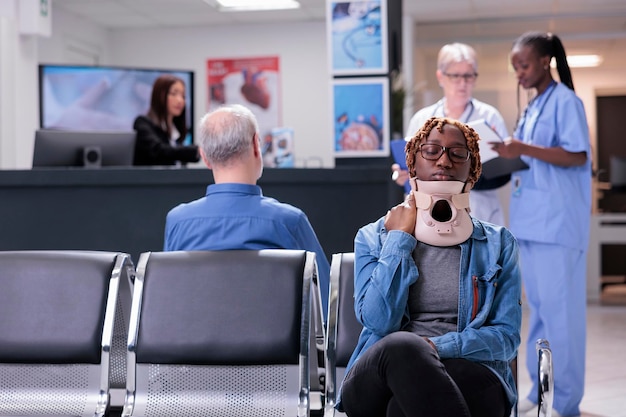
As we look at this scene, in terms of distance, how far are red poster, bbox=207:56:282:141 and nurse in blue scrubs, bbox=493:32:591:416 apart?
20.2 feet

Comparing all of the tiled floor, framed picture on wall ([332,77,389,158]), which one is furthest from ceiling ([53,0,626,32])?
framed picture on wall ([332,77,389,158])

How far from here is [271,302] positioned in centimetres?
232

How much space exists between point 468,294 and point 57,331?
3.55 feet

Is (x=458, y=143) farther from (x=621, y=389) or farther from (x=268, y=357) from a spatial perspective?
(x=621, y=389)

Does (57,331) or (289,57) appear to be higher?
(289,57)

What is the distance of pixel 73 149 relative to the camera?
446 cm

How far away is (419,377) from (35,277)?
1.15 meters

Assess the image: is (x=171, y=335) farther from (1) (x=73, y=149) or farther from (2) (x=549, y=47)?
(1) (x=73, y=149)

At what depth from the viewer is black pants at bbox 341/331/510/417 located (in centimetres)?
180

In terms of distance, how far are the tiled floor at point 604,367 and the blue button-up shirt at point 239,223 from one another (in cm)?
185

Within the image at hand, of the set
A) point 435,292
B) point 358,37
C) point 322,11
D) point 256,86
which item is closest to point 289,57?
point 256,86

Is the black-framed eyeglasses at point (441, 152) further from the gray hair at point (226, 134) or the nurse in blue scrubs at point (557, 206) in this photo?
the nurse in blue scrubs at point (557, 206)

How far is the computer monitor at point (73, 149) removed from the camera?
14.5 feet

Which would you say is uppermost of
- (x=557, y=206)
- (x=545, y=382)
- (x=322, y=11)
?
(x=322, y=11)
